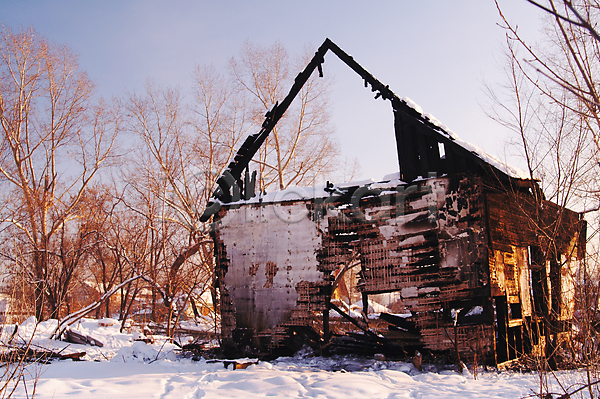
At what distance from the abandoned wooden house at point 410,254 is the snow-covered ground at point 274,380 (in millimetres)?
741

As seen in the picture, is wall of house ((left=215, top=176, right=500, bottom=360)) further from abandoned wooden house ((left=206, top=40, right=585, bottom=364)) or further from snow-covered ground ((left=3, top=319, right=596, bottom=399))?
snow-covered ground ((left=3, top=319, right=596, bottom=399))

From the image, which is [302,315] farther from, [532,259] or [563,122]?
[563,122]

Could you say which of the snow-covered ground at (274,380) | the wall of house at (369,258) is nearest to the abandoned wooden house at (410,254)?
the wall of house at (369,258)

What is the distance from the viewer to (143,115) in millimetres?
25734

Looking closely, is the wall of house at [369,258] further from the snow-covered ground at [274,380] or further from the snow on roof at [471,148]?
the snow-covered ground at [274,380]

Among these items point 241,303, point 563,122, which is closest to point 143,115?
point 241,303

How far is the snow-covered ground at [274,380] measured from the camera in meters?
5.99

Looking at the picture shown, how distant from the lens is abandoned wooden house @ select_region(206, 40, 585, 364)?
27.1ft

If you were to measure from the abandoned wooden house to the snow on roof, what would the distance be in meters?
0.04

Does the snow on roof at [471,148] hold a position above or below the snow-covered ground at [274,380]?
above

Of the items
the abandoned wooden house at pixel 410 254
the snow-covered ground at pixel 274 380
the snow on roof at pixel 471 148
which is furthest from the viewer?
the abandoned wooden house at pixel 410 254

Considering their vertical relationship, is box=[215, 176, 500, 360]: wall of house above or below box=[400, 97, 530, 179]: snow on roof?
below

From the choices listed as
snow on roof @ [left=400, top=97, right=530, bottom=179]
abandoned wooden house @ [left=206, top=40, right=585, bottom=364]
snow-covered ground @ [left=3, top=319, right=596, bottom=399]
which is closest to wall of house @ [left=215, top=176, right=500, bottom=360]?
abandoned wooden house @ [left=206, top=40, right=585, bottom=364]

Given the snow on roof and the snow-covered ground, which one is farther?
the snow on roof
